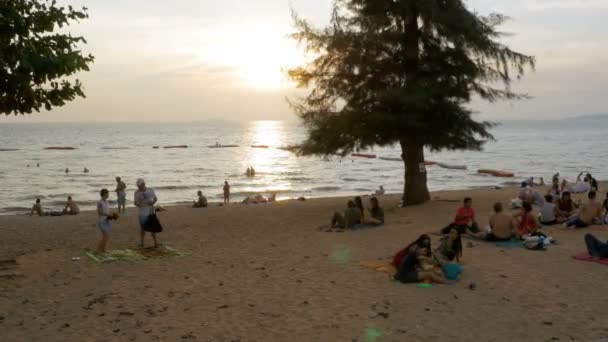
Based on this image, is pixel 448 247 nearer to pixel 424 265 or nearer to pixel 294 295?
pixel 424 265

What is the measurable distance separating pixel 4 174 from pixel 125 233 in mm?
45213

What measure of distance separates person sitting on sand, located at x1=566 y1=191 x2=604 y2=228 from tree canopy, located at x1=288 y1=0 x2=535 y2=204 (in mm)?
5829

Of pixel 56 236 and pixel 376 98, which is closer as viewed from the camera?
pixel 56 236

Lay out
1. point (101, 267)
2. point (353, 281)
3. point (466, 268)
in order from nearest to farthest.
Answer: point (353, 281)
point (466, 268)
point (101, 267)

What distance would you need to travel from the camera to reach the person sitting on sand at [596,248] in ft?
37.0

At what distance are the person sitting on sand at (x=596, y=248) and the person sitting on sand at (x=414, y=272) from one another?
12.2 feet

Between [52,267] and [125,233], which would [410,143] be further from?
[52,267]

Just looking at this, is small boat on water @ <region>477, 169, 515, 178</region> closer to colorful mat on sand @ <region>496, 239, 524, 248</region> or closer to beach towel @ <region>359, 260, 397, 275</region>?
colorful mat on sand @ <region>496, 239, 524, 248</region>

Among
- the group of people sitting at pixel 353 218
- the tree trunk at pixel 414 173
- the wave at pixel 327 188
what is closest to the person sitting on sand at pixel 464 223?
the group of people sitting at pixel 353 218

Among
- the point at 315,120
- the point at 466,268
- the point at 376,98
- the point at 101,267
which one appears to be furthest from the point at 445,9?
the point at 101,267

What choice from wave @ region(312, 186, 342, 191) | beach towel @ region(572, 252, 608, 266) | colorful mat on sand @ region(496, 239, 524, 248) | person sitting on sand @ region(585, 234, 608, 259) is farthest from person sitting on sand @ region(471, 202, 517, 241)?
wave @ region(312, 186, 342, 191)

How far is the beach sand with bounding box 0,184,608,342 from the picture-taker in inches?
305

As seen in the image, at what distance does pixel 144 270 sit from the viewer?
11.3 meters

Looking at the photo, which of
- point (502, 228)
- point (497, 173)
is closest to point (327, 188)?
point (497, 173)
